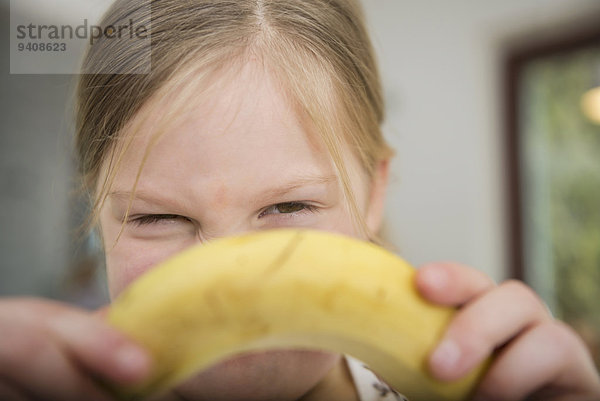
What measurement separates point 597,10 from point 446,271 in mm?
2007

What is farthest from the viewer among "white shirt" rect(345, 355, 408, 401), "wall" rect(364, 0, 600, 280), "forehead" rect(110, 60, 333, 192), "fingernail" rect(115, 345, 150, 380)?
"wall" rect(364, 0, 600, 280)

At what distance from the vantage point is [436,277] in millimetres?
276

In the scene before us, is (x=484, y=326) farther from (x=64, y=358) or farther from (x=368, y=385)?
(x=368, y=385)

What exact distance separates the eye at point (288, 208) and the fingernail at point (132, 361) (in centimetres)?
24

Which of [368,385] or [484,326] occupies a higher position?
[484,326]

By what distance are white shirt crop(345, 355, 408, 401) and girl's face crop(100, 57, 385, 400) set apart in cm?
14

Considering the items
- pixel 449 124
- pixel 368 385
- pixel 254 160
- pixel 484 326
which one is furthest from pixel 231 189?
pixel 449 124

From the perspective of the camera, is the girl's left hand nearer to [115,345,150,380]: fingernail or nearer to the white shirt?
[115,345,150,380]: fingernail

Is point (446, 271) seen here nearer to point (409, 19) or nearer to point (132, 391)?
point (132, 391)

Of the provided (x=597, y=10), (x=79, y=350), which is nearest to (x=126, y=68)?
(x=79, y=350)

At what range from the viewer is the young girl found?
0.31 meters

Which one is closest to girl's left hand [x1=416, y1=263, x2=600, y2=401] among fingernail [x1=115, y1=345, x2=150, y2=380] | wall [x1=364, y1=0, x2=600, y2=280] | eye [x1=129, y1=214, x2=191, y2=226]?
fingernail [x1=115, y1=345, x2=150, y2=380]

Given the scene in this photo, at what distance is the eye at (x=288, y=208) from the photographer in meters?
0.47

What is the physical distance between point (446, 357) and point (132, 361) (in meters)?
0.17
